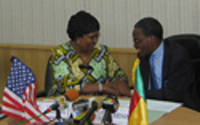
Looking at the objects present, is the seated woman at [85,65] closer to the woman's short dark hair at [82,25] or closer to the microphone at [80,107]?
the woman's short dark hair at [82,25]

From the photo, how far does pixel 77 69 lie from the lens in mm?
3080

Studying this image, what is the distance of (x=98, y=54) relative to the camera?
3.21 m

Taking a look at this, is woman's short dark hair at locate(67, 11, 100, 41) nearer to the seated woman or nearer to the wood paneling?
the seated woman

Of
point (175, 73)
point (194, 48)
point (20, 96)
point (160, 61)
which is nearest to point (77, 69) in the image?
point (160, 61)

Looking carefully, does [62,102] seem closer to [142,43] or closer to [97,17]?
[142,43]

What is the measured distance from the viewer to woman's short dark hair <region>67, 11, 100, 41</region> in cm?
310

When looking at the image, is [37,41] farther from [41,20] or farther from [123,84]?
[123,84]

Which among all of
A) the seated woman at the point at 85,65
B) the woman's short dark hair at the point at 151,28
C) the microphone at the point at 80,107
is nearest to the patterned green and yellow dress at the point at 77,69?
the seated woman at the point at 85,65

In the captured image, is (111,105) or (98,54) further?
(98,54)

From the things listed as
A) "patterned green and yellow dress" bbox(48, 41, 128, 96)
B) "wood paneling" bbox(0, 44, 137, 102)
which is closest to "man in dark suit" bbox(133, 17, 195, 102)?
"patterned green and yellow dress" bbox(48, 41, 128, 96)

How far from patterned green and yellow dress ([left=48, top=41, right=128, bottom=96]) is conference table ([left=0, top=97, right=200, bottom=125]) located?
0.90 metres

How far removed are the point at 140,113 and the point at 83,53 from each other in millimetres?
1712

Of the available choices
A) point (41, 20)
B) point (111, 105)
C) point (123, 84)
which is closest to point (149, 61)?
point (123, 84)

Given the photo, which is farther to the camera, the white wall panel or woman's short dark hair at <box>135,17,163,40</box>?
the white wall panel
